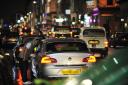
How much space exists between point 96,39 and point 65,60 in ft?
43.3

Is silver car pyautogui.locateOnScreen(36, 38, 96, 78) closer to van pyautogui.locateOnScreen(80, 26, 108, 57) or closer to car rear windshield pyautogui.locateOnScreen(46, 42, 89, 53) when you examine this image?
car rear windshield pyautogui.locateOnScreen(46, 42, 89, 53)

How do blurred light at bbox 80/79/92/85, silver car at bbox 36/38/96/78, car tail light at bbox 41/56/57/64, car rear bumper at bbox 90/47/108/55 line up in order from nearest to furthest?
blurred light at bbox 80/79/92/85, silver car at bbox 36/38/96/78, car tail light at bbox 41/56/57/64, car rear bumper at bbox 90/47/108/55

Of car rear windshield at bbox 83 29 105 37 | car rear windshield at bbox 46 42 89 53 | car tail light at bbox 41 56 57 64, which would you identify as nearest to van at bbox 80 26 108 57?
car rear windshield at bbox 83 29 105 37

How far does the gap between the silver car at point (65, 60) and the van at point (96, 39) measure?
35.8ft

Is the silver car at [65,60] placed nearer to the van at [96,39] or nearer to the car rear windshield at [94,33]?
the van at [96,39]

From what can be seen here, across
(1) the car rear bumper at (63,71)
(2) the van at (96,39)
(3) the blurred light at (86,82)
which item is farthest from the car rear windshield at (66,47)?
(2) the van at (96,39)

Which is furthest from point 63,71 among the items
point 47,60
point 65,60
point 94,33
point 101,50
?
point 94,33

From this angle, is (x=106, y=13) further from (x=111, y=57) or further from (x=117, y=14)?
(x=111, y=57)

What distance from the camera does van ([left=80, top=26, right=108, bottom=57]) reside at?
2587 cm

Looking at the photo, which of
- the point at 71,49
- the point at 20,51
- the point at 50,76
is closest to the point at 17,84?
the point at 50,76

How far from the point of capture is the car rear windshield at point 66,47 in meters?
14.0

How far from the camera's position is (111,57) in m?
6.53

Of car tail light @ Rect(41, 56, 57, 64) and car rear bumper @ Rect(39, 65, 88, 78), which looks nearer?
car rear bumper @ Rect(39, 65, 88, 78)

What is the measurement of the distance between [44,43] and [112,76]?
874 centimetres
